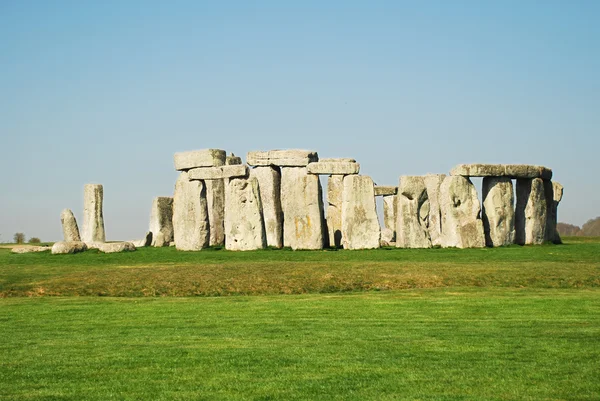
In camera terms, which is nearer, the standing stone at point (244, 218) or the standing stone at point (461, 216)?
the standing stone at point (461, 216)

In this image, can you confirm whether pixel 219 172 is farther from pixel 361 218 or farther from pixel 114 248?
pixel 361 218

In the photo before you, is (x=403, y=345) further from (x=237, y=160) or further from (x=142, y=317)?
(x=237, y=160)

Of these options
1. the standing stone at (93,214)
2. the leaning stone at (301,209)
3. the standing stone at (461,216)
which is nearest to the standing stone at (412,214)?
the standing stone at (461,216)

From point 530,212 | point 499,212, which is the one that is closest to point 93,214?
point 499,212

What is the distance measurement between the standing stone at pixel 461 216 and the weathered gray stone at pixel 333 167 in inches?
117

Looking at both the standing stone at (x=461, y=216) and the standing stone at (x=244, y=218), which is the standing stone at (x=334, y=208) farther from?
the standing stone at (x=461, y=216)

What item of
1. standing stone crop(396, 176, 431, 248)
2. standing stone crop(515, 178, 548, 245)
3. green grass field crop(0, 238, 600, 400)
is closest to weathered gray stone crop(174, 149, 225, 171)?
standing stone crop(396, 176, 431, 248)

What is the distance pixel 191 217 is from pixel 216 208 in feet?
8.14

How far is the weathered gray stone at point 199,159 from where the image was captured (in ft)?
102

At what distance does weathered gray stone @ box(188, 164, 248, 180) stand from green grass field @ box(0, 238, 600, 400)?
5770 millimetres

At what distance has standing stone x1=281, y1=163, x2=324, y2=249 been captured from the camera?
2934 cm

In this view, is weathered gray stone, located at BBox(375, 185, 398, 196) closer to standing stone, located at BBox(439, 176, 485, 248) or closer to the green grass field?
standing stone, located at BBox(439, 176, 485, 248)

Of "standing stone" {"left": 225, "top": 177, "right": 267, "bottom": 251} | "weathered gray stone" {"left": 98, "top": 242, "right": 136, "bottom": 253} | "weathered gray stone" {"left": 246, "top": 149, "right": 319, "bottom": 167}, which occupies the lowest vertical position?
"weathered gray stone" {"left": 98, "top": 242, "right": 136, "bottom": 253}

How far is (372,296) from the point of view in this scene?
58.1 ft
